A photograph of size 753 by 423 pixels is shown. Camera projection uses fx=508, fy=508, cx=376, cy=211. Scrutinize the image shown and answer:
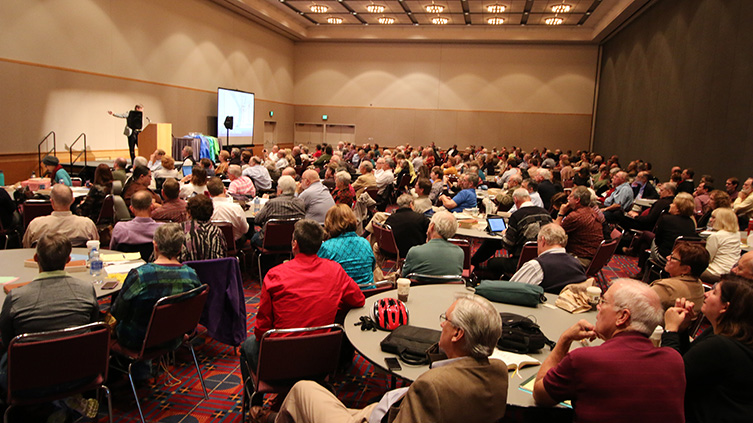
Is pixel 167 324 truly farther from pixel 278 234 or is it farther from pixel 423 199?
pixel 423 199

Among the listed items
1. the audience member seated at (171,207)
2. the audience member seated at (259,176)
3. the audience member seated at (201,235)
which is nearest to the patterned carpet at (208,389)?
the audience member seated at (201,235)

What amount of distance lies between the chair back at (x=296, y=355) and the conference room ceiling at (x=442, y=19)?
15.2 m

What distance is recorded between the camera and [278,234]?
586 centimetres

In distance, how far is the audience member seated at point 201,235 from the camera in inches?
170

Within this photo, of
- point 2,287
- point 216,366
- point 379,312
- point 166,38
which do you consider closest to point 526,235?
point 379,312

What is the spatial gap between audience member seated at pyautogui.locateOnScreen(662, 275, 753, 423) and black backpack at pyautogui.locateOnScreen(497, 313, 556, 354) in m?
0.66

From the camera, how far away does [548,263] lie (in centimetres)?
380

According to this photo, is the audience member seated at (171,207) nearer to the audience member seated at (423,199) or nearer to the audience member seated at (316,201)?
the audience member seated at (316,201)

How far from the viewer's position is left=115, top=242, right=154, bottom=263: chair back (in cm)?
457

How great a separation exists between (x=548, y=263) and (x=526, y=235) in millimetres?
1711

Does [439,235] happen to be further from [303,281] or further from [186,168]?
[186,168]

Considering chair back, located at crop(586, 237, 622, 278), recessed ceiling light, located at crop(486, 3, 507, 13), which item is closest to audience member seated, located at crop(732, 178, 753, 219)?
chair back, located at crop(586, 237, 622, 278)

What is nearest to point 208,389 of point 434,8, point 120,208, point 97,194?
point 120,208

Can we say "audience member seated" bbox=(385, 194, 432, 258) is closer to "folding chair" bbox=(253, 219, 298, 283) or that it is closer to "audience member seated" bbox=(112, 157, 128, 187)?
"folding chair" bbox=(253, 219, 298, 283)
